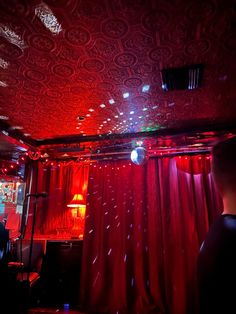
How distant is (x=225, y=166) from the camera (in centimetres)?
76

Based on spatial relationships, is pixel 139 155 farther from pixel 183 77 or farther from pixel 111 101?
pixel 183 77

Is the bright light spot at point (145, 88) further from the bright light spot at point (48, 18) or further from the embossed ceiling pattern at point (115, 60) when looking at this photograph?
the bright light spot at point (48, 18)

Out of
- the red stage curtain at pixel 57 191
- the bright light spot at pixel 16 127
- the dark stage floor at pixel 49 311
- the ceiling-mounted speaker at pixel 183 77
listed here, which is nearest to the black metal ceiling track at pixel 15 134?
the bright light spot at pixel 16 127

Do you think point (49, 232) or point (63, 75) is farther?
point (49, 232)

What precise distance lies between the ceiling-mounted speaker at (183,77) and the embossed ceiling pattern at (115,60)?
0.21 feet

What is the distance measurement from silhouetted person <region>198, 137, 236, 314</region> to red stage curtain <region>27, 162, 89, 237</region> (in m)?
3.51

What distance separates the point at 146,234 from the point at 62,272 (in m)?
1.45

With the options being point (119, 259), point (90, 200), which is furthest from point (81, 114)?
point (119, 259)

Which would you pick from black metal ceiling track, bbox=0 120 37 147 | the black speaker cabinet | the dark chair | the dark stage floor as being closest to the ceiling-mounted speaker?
black metal ceiling track, bbox=0 120 37 147

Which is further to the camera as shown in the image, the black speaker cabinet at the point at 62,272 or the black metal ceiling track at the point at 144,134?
the black speaker cabinet at the point at 62,272

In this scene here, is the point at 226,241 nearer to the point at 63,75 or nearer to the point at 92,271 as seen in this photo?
the point at 63,75

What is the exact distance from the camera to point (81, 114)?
9.03 ft

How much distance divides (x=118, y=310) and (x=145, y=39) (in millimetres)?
3465

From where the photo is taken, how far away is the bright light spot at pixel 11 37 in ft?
4.95
